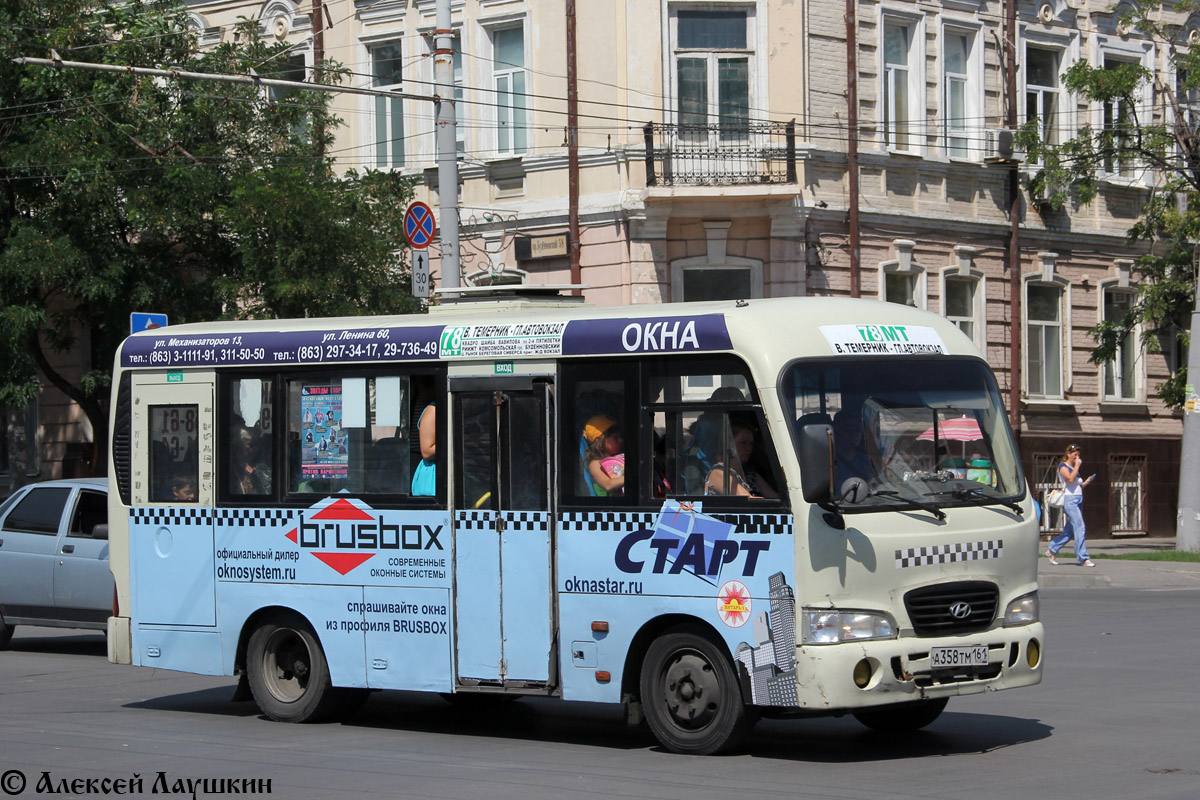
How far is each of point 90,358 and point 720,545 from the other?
26.1 metres

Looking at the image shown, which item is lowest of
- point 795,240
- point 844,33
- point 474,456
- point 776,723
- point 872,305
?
point 776,723

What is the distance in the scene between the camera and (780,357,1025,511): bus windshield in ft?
30.5

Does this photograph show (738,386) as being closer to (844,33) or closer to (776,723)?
(776,723)

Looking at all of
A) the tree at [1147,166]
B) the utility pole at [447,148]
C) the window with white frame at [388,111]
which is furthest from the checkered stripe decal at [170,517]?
the tree at [1147,166]

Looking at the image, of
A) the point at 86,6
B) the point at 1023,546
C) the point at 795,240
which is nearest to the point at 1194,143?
the point at 795,240

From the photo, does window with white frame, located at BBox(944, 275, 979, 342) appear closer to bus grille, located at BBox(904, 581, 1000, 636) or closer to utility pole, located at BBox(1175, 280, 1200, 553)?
utility pole, located at BBox(1175, 280, 1200, 553)

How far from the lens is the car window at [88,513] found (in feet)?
52.5

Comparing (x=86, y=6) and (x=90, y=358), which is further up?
(x=86, y=6)

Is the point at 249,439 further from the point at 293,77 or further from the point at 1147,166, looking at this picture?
the point at 1147,166

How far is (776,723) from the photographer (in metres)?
10.9

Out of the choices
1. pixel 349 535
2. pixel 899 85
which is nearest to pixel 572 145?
pixel 899 85

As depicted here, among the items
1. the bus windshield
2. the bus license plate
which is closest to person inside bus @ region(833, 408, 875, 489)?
the bus windshield

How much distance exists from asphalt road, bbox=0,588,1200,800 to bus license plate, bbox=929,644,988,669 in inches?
21.7

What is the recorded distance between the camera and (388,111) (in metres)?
29.8
